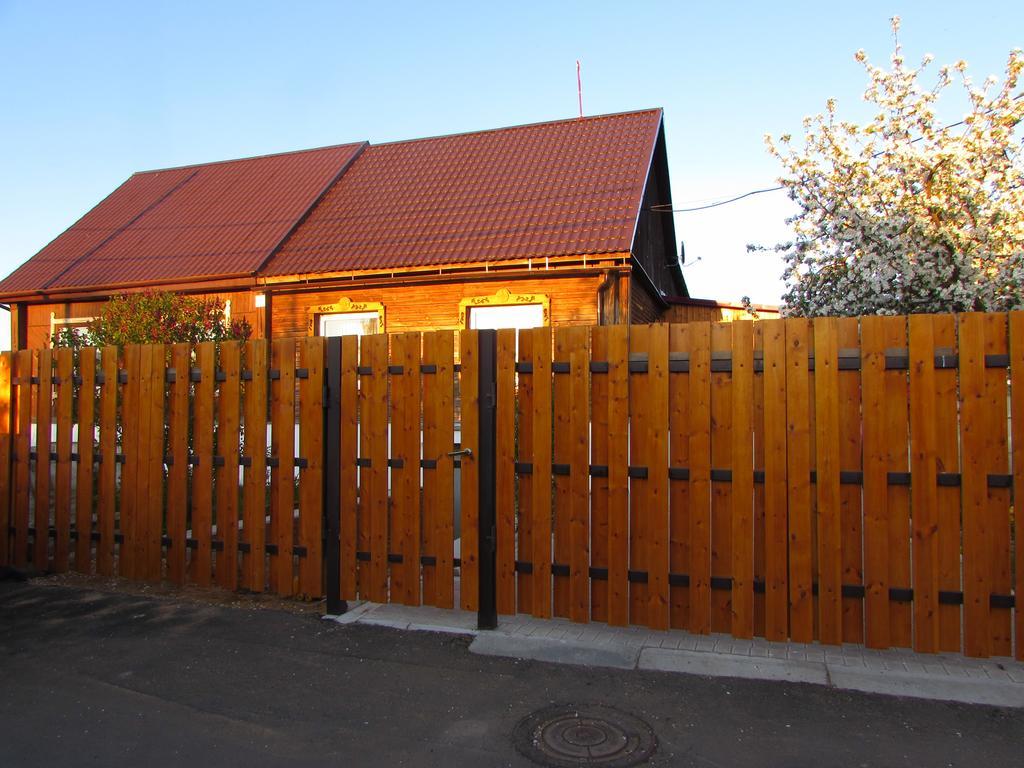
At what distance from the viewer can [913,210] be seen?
8.62m

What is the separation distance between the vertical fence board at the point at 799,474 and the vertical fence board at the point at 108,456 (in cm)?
513

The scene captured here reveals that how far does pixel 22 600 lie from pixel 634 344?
16.2 ft

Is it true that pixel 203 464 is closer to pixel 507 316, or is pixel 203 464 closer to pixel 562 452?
pixel 562 452

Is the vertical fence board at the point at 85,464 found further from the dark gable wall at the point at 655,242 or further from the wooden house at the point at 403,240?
the dark gable wall at the point at 655,242

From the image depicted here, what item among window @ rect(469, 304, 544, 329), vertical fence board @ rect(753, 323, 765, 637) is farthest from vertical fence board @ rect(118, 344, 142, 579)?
window @ rect(469, 304, 544, 329)

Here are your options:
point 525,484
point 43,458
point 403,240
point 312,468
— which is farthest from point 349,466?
point 403,240

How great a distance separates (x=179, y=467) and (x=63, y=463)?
1.32 meters

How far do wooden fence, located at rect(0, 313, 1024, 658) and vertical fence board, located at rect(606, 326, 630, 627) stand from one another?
13 millimetres

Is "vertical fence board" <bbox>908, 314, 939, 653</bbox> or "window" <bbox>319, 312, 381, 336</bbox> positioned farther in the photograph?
"window" <bbox>319, 312, 381, 336</bbox>

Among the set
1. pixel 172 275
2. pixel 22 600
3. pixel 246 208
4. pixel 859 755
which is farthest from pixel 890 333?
pixel 246 208

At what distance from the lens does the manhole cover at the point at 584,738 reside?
122 inches

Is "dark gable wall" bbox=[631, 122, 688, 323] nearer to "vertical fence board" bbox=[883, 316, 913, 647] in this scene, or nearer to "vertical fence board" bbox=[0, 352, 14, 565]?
"vertical fence board" bbox=[883, 316, 913, 647]

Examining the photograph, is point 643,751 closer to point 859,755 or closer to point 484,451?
point 859,755

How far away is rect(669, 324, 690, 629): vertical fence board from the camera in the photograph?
4379 millimetres
